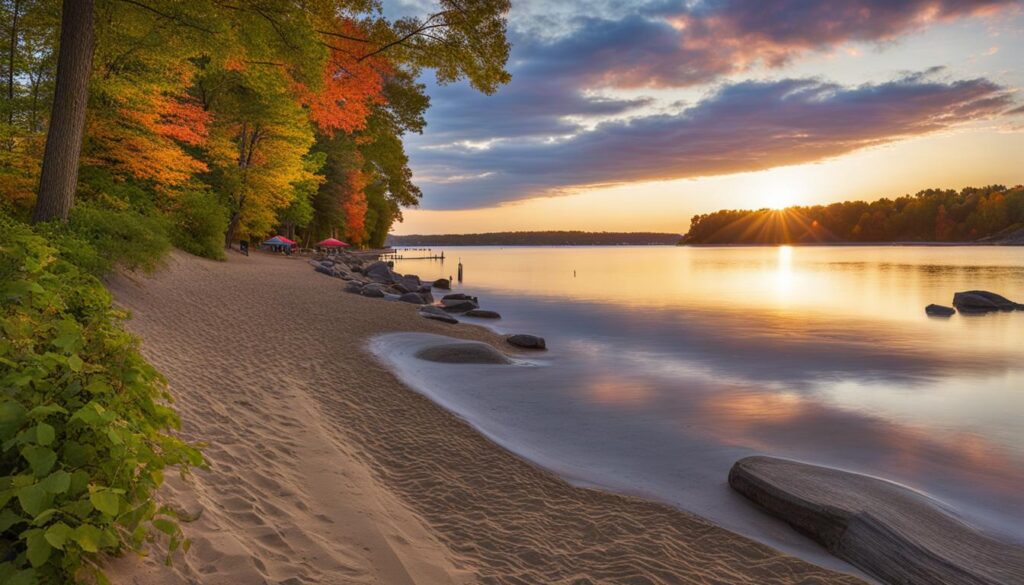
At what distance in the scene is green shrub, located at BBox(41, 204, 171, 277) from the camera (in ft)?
31.2

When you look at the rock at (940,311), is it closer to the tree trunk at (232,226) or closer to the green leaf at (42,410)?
the green leaf at (42,410)

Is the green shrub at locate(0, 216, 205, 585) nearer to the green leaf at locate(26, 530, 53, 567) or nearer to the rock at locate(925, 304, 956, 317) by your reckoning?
the green leaf at locate(26, 530, 53, 567)

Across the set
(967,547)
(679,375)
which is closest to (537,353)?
(679,375)

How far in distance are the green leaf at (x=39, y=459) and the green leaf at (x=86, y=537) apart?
0.40 meters

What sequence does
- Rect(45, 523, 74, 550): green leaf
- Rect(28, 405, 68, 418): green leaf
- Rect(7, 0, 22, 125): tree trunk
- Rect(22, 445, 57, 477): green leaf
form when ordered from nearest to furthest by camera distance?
1. Rect(45, 523, 74, 550): green leaf
2. Rect(22, 445, 57, 477): green leaf
3. Rect(28, 405, 68, 418): green leaf
4. Rect(7, 0, 22, 125): tree trunk

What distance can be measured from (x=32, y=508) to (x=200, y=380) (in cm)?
639

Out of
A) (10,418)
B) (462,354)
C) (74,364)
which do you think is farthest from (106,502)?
(462,354)

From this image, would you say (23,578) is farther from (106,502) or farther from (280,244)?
(280,244)

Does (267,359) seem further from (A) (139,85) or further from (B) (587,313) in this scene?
(B) (587,313)

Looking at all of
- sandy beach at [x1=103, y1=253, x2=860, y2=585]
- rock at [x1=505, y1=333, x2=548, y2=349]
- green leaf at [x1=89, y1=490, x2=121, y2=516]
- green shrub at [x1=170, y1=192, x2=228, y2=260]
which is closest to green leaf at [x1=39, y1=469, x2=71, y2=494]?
green leaf at [x1=89, y1=490, x2=121, y2=516]

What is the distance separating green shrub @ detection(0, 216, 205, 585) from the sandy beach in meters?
0.58

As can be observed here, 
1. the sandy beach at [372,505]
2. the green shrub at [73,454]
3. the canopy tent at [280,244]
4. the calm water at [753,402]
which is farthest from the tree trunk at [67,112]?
the canopy tent at [280,244]

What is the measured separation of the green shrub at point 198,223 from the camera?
26047mm

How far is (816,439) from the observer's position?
Result: 33.6ft
